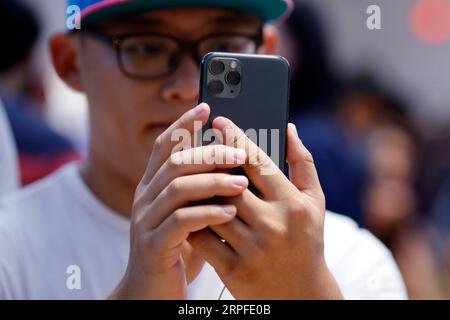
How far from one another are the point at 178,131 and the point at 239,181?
0.12 metres

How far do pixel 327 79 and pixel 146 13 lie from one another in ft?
6.30

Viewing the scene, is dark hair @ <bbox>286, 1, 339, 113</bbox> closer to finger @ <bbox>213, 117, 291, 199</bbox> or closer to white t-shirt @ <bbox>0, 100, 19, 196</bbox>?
white t-shirt @ <bbox>0, 100, 19, 196</bbox>

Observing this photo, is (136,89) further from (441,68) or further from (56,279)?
(441,68)

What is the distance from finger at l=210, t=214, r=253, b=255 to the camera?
1128 millimetres

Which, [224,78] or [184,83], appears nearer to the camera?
[224,78]

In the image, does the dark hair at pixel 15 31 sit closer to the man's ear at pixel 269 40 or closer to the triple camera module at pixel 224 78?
the man's ear at pixel 269 40

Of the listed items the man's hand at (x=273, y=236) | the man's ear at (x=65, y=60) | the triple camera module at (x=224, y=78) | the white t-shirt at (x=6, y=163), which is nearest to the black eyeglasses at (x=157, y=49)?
the man's ear at (x=65, y=60)

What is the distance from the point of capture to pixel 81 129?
13.3 feet

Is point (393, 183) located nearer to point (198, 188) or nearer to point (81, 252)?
point (81, 252)

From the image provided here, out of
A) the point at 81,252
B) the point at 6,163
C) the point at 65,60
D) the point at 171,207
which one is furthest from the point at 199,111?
the point at 6,163

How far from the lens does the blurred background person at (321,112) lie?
278 cm

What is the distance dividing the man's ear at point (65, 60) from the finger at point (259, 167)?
0.88 m

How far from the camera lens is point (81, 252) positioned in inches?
66.5
